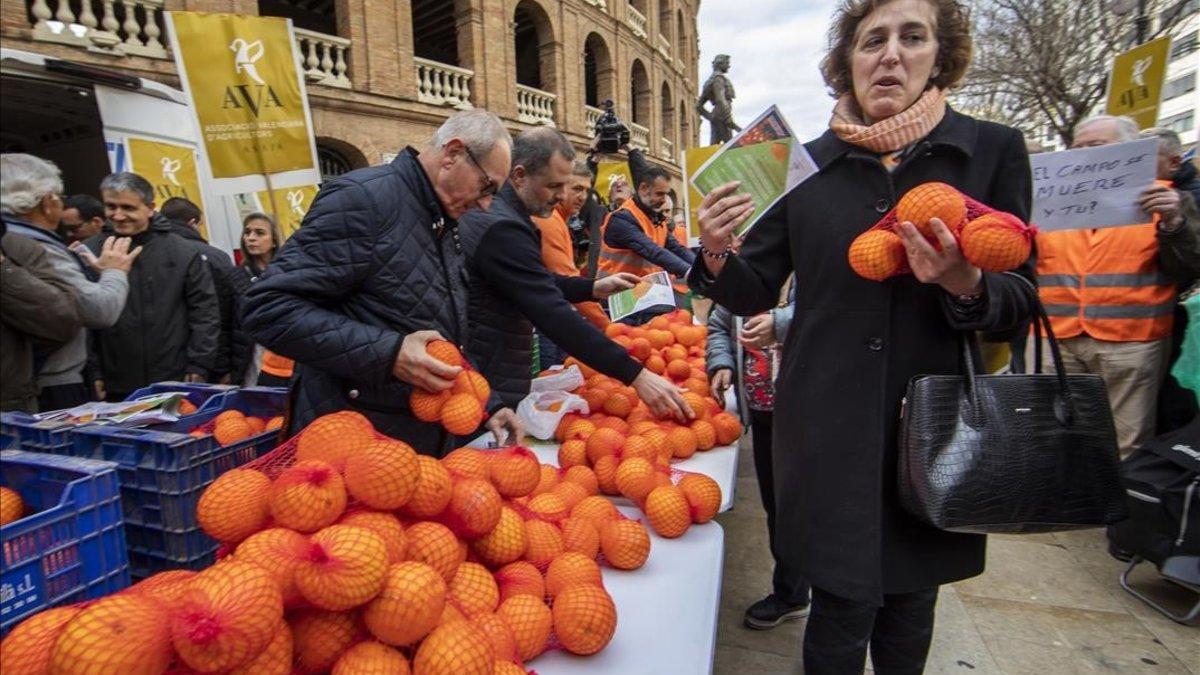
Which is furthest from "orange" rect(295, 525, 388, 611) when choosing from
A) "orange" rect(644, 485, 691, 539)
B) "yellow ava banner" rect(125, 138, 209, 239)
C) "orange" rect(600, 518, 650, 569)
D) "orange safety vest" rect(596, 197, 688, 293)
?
"yellow ava banner" rect(125, 138, 209, 239)

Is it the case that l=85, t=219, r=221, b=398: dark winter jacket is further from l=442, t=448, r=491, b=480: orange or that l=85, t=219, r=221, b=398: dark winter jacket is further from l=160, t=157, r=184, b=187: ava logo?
l=442, t=448, r=491, b=480: orange

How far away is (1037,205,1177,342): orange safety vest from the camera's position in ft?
12.0

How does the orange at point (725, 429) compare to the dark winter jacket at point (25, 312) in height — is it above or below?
below

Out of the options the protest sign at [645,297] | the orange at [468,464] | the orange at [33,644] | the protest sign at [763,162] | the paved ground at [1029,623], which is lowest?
the paved ground at [1029,623]

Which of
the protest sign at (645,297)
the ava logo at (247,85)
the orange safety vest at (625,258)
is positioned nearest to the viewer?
the protest sign at (645,297)

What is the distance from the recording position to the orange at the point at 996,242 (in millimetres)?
1199

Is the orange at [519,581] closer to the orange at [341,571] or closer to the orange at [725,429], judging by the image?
the orange at [341,571]

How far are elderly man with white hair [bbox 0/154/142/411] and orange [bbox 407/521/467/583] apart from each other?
2205 mm

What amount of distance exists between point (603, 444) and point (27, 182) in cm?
263

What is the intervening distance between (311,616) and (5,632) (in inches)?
21.1

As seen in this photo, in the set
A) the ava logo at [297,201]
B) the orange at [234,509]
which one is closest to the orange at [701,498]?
the orange at [234,509]

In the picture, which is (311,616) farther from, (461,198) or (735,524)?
(735,524)

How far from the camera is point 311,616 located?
1.09 metres

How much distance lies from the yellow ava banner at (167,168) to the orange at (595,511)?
5497mm
